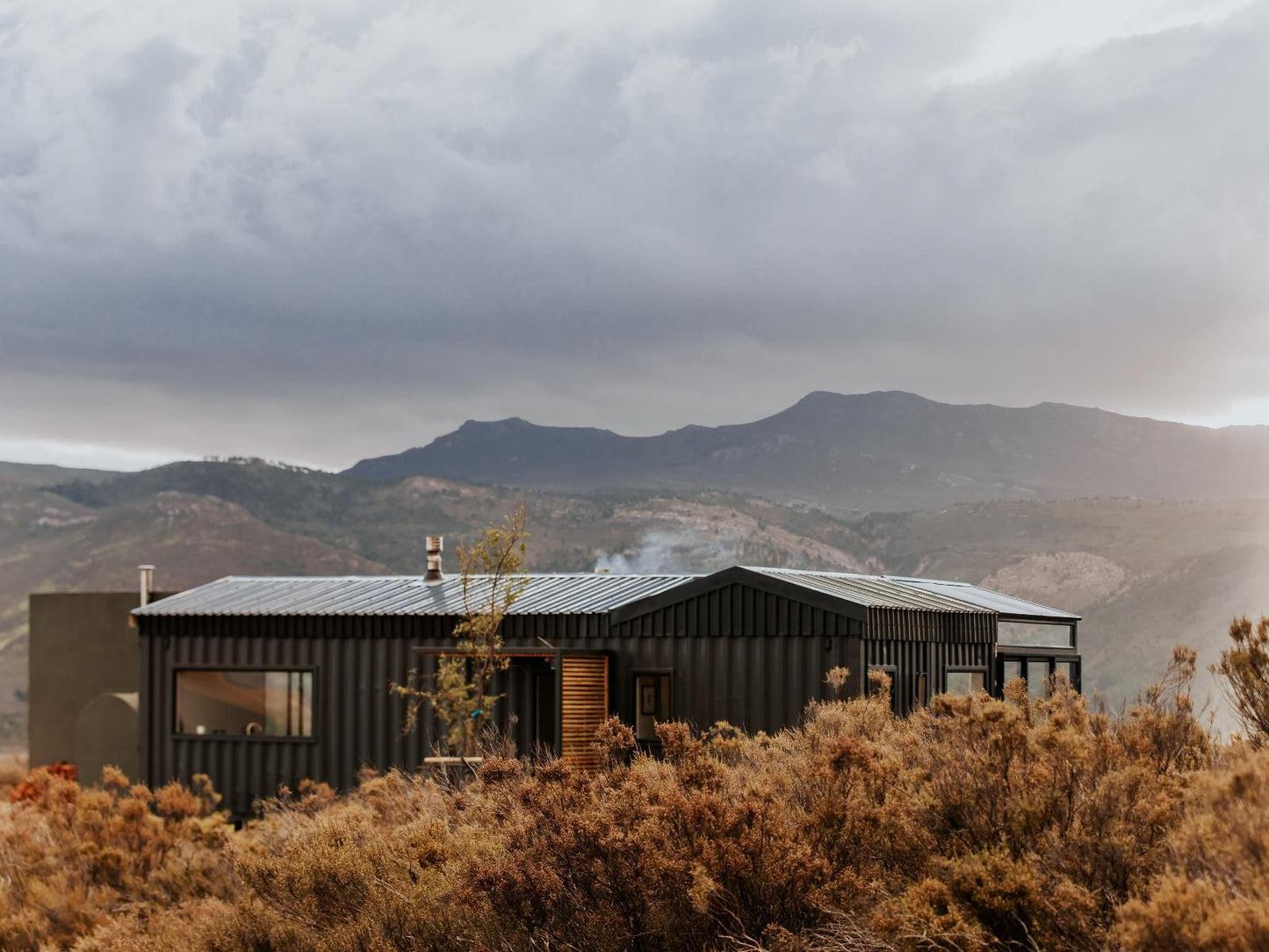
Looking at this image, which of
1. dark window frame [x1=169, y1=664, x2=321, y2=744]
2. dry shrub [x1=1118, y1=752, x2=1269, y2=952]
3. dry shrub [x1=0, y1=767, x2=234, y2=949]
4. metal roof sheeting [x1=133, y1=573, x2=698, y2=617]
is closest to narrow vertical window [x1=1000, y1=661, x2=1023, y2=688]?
metal roof sheeting [x1=133, y1=573, x2=698, y2=617]

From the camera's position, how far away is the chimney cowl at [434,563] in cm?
2038

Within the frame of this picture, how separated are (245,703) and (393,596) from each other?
285 cm

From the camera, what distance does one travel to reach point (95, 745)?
23.3 m

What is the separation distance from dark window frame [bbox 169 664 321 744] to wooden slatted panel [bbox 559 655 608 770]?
4.20 metres

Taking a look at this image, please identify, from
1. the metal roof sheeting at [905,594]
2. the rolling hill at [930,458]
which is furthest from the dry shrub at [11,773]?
the rolling hill at [930,458]

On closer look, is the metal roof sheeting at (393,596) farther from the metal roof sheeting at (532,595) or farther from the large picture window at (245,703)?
the large picture window at (245,703)

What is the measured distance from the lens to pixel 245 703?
817 inches

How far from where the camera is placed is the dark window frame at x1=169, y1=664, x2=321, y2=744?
63.0ft

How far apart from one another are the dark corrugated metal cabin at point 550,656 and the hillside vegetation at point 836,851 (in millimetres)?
4314

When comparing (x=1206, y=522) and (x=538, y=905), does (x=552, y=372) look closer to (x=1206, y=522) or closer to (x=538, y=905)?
(x=1206, y=522)

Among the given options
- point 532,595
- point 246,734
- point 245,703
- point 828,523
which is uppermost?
point 828,523

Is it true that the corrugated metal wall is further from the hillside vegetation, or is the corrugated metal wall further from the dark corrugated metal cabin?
the hillside vegetation

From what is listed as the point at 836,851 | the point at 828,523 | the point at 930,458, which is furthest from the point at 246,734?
the point at 930,458

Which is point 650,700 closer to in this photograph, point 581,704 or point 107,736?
point 581,704
